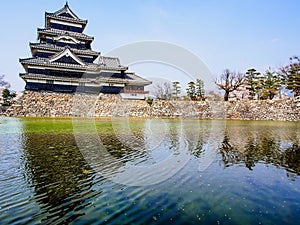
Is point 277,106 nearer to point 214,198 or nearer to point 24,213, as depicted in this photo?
point 214,198

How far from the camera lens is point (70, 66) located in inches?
1173

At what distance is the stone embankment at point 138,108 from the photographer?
2619 cm

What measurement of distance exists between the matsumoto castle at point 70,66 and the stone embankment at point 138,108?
2.08 m

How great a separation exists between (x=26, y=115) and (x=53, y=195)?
2510 centimetres

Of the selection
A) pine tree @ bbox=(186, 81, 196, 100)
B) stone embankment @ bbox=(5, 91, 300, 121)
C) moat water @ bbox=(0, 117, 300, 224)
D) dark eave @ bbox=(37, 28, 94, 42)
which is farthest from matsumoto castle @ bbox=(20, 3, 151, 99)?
moat water @ bbox=(0, 117, 300, 224)

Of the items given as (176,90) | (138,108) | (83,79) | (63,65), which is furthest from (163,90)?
(63,65)

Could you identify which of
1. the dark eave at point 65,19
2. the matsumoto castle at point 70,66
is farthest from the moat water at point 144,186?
the dark eave at point 65,19

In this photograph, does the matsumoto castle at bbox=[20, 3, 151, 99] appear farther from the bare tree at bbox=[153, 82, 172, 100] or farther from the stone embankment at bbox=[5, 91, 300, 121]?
the bare tree at bbox=[153, 82, 172, 100]

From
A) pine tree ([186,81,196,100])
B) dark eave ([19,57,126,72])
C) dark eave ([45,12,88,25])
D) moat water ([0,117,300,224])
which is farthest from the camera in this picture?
pine tree ([186,81,196,100])

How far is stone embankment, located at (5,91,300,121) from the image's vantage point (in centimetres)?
2619

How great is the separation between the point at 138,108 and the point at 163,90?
23.8 meters

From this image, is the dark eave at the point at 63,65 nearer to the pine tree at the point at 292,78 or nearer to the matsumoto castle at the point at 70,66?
the matsumoto castle at the point at 70,66

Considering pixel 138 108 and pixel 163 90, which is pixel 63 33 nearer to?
pixel 138 108

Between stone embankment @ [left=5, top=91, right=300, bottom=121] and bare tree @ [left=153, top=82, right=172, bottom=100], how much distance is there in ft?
54.8
